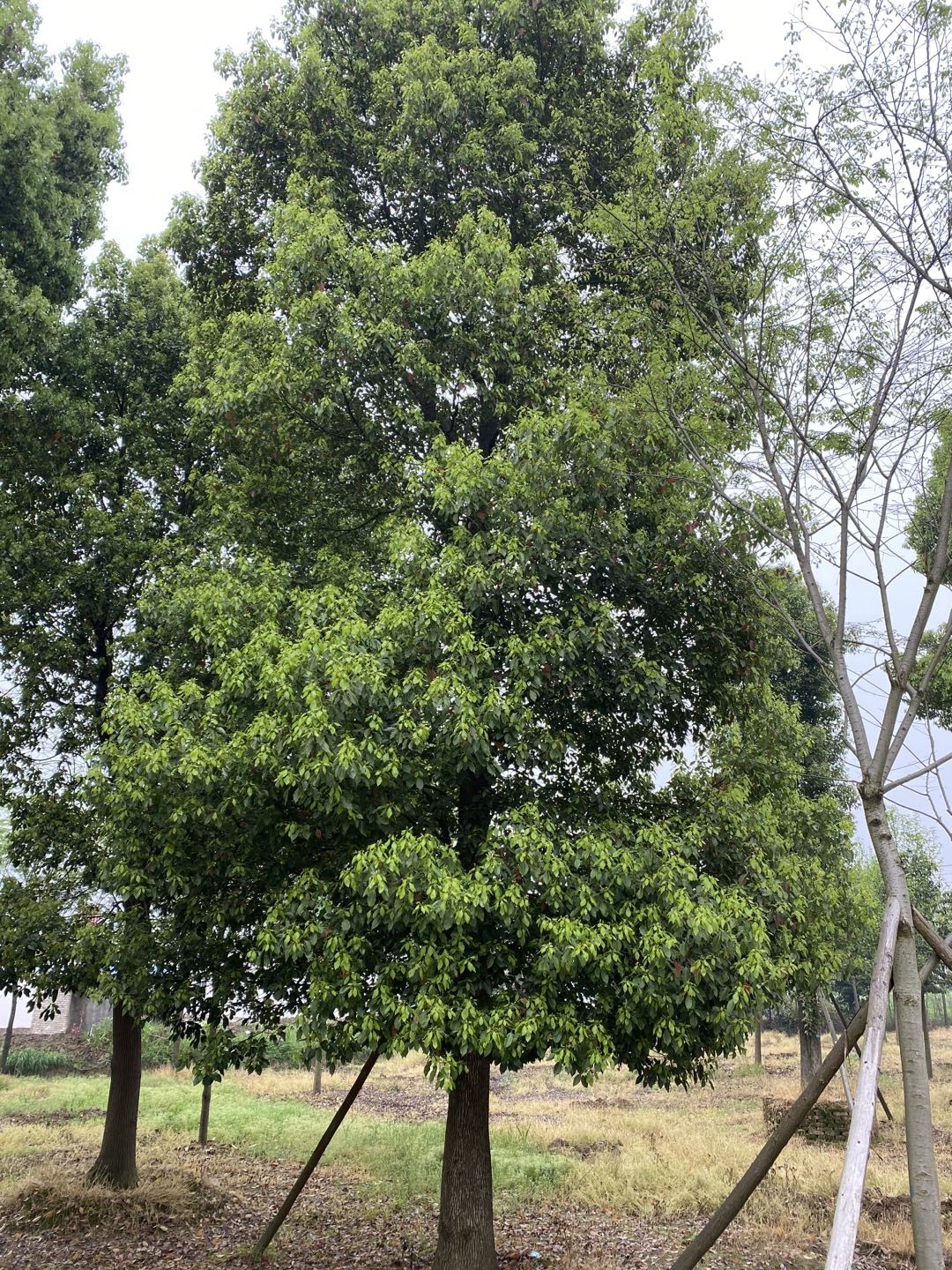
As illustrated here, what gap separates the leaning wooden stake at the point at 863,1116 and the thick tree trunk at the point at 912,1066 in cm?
11

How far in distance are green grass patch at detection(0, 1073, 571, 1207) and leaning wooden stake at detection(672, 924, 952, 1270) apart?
6084 mm

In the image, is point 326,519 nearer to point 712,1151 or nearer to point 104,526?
point 104,526

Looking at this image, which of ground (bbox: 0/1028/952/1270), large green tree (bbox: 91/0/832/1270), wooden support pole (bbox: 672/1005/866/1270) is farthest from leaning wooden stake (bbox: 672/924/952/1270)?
ground (bbox: 0/1028/952/1270)

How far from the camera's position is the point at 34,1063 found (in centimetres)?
2584

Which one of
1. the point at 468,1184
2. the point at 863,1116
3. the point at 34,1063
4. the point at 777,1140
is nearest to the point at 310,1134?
the point at 468,1184

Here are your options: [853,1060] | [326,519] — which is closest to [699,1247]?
[326,519]

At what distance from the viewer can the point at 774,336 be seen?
269 inches

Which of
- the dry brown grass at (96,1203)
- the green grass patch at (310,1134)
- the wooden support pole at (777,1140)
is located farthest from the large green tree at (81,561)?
the wooden support pole at (777,1140)

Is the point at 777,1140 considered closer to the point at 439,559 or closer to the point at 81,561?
the point at 439,559

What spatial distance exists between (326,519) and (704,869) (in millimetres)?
5609

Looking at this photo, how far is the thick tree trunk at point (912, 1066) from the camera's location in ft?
14.8

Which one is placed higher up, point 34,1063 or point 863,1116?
point 863,1116

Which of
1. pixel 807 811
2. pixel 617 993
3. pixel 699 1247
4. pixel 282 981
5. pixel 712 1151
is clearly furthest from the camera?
pixel 712 1151

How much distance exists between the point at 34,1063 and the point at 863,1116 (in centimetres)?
2778
